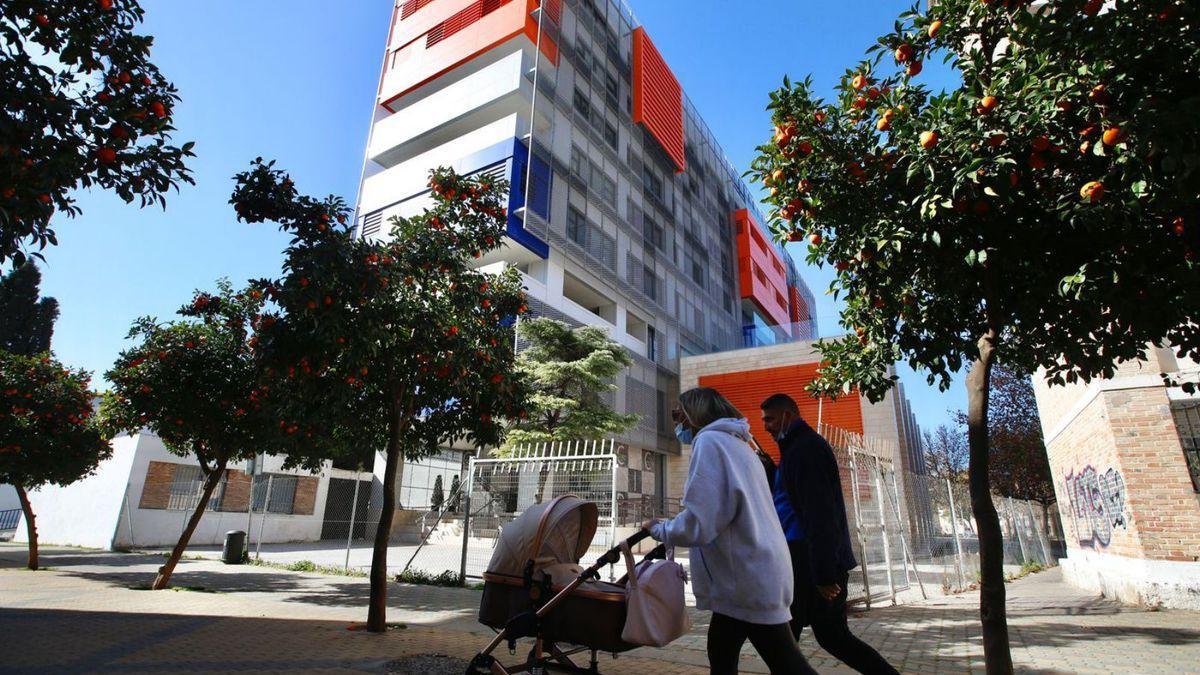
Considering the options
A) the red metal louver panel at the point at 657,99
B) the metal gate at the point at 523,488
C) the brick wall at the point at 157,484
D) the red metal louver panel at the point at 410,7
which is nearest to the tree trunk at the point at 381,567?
the metal gate at the point at 523,488

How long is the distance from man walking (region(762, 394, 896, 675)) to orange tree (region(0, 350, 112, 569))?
15258 millimetres

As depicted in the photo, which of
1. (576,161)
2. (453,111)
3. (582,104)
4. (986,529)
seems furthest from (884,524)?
(582,104)

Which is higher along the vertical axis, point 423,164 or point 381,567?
point 423,164

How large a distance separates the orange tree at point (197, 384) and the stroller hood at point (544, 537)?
7303 millimetres

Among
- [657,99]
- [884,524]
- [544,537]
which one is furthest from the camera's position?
[657,99]

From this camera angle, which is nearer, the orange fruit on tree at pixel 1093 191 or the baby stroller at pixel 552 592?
the baby stroller at pixel 552 592

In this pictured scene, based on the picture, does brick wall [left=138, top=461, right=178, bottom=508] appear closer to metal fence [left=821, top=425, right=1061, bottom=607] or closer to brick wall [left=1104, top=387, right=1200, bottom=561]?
metal fence [left=821, top=425, right=1061, bottom=607]

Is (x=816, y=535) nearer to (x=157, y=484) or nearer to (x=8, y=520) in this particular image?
(x=157, y=484)

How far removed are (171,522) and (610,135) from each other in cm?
2665

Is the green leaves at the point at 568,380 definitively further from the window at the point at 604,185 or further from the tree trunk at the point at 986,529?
the tree trunk at the point at 986,529

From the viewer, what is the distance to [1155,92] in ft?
10.5

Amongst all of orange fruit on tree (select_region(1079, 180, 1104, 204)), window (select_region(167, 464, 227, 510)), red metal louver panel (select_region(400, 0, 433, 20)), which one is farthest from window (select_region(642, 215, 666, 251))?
orange fruit on tree (select_region(1079, 180, 1104, 204))

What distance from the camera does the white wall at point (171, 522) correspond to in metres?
19.9

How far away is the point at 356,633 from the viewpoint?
6355 mm
